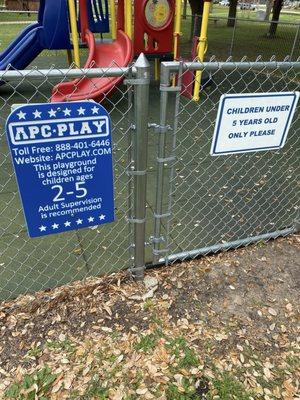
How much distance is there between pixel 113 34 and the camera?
660cm

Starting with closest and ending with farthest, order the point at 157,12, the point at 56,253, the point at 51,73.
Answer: the point at 51,73
the point at 56,253
the point at 157,12

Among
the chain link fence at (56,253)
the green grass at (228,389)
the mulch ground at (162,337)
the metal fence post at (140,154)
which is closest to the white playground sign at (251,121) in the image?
the metal fence post at (140,154)

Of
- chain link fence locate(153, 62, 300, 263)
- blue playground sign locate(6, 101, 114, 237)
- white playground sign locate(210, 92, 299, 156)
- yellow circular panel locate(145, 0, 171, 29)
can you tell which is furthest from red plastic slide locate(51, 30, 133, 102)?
blue playground sign locate(6, 101, 114, 237)

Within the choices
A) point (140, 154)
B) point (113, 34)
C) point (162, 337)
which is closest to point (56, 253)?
point (162, 337)

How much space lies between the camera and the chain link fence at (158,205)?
1.97 meters

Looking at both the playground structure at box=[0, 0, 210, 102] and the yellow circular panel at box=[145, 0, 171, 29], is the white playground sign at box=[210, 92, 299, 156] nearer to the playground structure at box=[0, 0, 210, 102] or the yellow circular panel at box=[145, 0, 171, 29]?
the playground structure at box=[0, 0, 210, 102]

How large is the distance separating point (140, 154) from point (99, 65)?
4.43 m

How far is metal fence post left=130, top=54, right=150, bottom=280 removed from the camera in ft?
5.91

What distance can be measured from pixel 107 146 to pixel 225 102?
0.74 m

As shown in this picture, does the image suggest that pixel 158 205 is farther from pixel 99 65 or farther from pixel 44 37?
pixel 44 37

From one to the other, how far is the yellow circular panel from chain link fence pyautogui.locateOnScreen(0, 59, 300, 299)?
3112 mm

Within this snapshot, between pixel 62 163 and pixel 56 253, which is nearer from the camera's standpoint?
pixel 62 163

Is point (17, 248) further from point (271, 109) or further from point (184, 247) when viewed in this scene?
point (271, 109)

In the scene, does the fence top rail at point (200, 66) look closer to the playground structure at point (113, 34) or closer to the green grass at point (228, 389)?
the green grass at point (228, 389)
